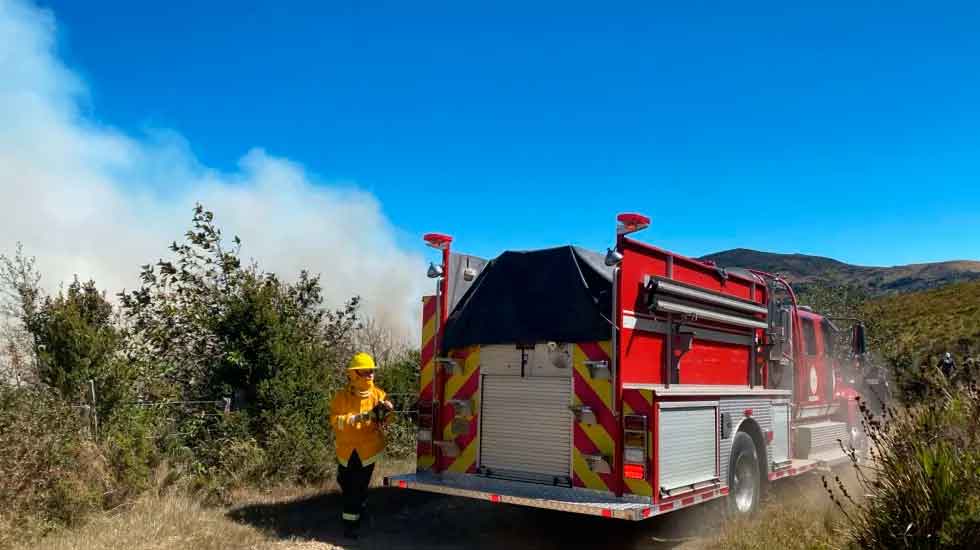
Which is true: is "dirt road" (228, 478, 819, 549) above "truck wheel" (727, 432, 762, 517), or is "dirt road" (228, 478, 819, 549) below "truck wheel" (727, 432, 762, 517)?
below

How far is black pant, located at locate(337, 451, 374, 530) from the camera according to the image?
6.96m

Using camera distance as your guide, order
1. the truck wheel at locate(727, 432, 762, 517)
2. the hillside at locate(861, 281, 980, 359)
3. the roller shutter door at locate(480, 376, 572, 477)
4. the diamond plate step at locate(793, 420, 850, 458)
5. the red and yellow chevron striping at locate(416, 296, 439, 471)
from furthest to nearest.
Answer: the hillside at locate(861, 281, 980, 359) < the diamond plate step at locate(793, 420, 850, 458) < the red and yellow chevron striping at locate(416, 296, 439, 471) < the truck wheel at locate(727, 432, 762, 517) < the roller shutter door at locate(480, 376, 572, 477)

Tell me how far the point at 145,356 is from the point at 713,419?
23.1 feet

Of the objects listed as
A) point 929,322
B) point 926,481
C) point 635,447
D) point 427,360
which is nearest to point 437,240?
point 427,360

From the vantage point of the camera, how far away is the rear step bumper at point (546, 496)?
5.93 m

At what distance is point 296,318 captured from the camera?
9.73 metres

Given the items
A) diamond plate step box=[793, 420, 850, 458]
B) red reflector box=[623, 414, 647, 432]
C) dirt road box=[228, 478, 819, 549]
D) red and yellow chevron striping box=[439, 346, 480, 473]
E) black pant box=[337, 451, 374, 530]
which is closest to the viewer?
red reflector box=[623, 414, 647, 432]

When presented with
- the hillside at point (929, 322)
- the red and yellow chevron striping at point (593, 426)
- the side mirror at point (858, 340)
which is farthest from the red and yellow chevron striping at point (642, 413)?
the hillside at point (929, 322)

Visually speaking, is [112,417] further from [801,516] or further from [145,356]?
[801,516]

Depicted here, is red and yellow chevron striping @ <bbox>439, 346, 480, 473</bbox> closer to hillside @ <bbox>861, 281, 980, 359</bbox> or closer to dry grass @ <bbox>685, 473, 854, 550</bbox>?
dry grass @ <bbox>685, 473, 854, 550</bbox>

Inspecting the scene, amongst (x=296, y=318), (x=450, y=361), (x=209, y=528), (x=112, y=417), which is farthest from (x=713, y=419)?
(x=112, y=417)

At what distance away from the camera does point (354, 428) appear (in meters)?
7.13

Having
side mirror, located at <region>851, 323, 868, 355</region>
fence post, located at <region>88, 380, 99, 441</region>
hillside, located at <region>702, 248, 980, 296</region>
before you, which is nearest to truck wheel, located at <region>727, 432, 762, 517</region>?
side mirror, located at <region>851, 323, 868, 355</region>

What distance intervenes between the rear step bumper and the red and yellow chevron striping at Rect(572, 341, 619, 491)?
129mm
